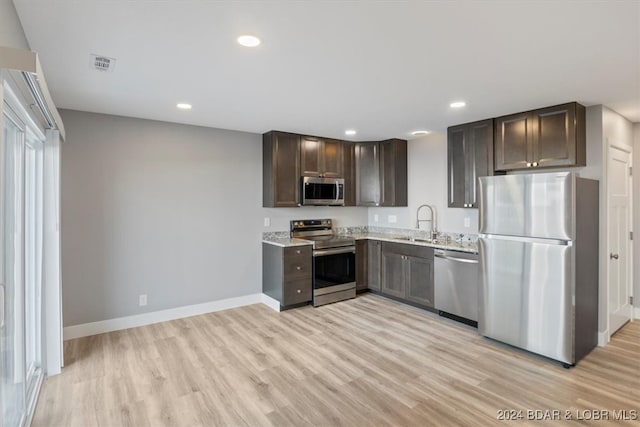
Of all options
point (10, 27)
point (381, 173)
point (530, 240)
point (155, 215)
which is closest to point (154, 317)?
point (155, 215)

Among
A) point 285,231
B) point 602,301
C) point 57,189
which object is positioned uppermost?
point 57,189

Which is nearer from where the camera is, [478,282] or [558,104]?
[558,104]

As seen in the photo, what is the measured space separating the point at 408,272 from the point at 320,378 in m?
2.28

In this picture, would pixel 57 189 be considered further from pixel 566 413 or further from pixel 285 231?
pixel 566 413

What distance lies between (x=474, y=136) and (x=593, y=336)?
2.42 metres

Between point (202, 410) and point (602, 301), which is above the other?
point (602, 301)

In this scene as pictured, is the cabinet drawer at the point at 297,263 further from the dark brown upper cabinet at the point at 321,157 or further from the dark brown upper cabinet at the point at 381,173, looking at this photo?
the dark brown upper cabinet at the point at 381,173

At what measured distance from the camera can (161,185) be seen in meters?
4.12

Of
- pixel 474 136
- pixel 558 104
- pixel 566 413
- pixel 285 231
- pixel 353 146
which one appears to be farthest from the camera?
pixel 353 146

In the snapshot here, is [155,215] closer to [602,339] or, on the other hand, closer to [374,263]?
[374,263]

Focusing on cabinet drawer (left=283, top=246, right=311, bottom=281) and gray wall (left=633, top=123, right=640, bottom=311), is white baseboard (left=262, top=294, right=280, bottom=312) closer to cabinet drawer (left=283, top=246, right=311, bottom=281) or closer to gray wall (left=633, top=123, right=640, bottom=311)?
cabinet drawer (left=283, top=246, right=311, bottom=281)

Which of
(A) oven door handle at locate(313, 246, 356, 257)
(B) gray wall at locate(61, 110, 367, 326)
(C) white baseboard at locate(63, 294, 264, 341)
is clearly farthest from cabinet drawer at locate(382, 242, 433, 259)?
(C) white baseboard at locate(63, 294, 264, 341)

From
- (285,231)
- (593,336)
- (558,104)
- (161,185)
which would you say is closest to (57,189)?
(161,185)

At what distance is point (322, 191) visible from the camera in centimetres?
509
